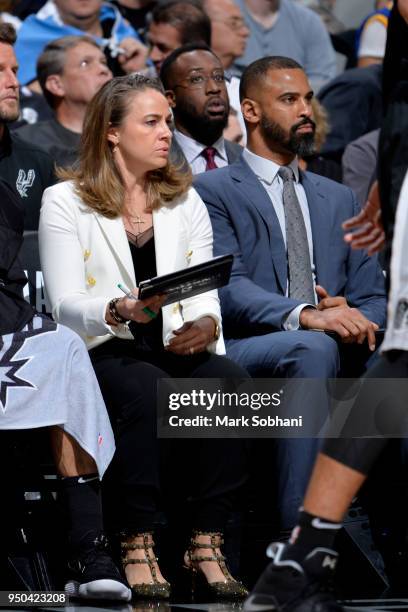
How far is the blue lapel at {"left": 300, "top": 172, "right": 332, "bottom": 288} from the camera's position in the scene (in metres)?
5.18

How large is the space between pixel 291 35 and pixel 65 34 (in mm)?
1630

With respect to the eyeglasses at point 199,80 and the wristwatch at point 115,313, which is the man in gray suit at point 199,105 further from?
the wristwatch at point 115,313

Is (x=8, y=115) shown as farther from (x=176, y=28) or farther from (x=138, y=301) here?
(x=176, y=28)

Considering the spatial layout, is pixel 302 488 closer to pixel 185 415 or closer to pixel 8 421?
pixel 185 415

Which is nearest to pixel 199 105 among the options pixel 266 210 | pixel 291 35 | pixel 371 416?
pixel 266 210

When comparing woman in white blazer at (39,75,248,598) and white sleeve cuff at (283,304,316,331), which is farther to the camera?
white sleeve cuff at (283,304,316,331)

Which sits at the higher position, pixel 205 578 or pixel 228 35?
pixel 228 35

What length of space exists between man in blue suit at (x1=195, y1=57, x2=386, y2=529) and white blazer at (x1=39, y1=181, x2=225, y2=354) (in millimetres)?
236

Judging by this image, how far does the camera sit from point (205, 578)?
168 inches

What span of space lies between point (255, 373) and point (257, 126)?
133 centimetres

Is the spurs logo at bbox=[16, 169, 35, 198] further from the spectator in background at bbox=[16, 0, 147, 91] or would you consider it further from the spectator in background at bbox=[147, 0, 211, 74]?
the spectator in background at bbox=[16, 0, 147, 91]

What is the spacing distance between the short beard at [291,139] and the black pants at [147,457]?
1351 mm

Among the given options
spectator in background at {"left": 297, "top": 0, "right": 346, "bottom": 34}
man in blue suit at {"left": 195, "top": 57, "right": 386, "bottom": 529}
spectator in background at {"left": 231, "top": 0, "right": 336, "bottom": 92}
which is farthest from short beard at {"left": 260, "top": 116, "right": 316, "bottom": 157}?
spectator in background at {"left": 297, "top": 0, "right": 346, "bottom": 34}

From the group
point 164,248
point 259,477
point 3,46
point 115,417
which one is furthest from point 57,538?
point 3,46
